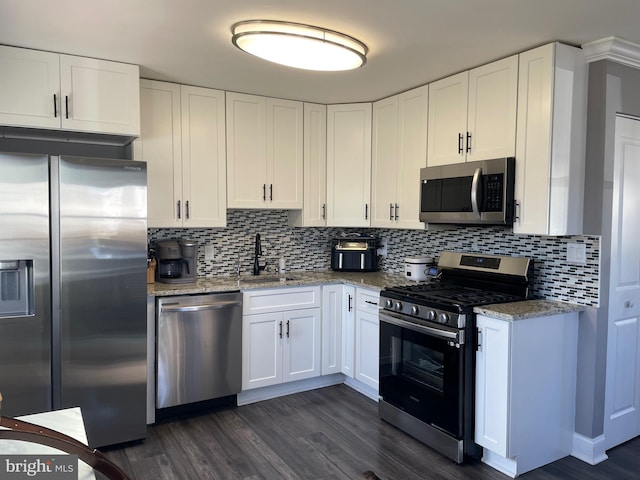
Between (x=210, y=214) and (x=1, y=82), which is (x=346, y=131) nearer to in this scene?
(x=210, y=214)

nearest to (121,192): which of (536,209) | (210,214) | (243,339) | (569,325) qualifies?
(210,214)

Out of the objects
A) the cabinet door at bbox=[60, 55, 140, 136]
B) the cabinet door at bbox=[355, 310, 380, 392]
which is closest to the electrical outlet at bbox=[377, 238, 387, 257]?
the cabinet door at bbox=[355, 310, 380, 392]

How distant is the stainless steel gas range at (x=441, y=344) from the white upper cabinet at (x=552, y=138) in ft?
1.35

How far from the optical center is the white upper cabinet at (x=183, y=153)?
3404 mm

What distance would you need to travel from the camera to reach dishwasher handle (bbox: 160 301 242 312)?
3.20 m

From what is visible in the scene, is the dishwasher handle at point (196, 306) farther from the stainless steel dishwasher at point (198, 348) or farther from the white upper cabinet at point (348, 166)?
the white upper cabinet at point (348, 166)

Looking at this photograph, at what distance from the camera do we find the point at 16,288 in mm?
2631

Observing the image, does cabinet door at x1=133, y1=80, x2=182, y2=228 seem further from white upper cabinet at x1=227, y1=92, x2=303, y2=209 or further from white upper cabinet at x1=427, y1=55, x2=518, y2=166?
white upper cabinet at x1=427, y1=55, x2=518, y2=166

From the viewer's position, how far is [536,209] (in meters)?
2.74

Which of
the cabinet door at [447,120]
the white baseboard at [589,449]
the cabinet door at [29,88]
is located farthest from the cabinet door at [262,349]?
the white baseboard at [589,449]

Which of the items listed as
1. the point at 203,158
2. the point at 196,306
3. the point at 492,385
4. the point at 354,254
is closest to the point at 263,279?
the point at 196,306

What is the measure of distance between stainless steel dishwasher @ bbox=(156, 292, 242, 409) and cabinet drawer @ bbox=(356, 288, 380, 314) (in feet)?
2.98

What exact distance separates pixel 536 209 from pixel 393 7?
1.37 m

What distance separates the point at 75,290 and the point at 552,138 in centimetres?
281
